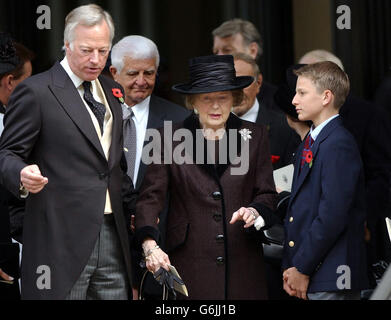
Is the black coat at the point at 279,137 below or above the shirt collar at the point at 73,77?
below

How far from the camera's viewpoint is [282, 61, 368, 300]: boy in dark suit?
4426mm

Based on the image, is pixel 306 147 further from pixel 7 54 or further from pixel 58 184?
pixel 7 54

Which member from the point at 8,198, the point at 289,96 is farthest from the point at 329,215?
the point at 8,198

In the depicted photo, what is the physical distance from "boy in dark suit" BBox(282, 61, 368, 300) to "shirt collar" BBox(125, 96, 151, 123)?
1.17m

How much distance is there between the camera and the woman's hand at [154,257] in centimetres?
430

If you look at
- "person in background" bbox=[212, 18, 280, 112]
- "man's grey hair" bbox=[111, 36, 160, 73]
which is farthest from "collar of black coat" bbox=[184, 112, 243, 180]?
"person in background" bbox=[212, 18, 280, 112]

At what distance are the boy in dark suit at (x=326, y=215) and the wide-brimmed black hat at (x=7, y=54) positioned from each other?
1696 millimetres

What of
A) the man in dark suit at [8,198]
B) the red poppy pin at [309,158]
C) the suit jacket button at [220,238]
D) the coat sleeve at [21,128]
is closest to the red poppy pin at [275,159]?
the red poppy pin at [309,158]

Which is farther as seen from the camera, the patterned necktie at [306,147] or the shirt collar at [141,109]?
the shirt collar at [141,109]

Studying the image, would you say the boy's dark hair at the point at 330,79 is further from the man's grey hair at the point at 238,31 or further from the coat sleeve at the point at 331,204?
the man's grey hair at the point at 238,31

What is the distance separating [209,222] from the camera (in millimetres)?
4570

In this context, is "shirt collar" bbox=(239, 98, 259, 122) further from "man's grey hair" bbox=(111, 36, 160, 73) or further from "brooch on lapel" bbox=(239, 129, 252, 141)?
"brooch on lapel" bbox=(239, 129, 252, 141)

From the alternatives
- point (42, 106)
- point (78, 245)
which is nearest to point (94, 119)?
point (42, 106)
